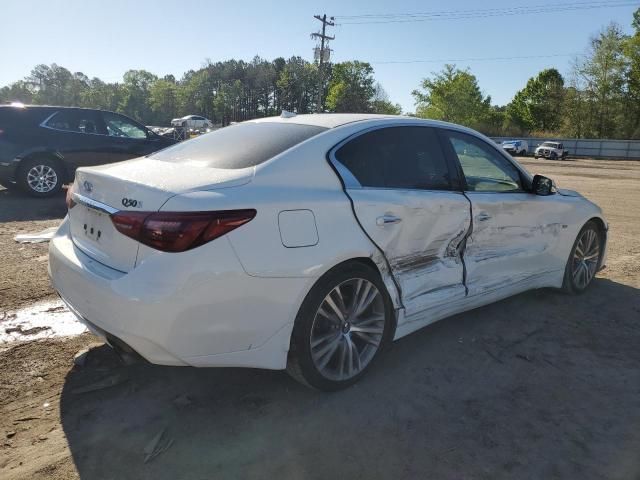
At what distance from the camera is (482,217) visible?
3.63 meters

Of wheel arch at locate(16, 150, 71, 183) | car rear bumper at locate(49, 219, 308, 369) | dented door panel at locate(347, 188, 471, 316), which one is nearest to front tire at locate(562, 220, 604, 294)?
dented door panel at locate(347, 188, 471, 316)

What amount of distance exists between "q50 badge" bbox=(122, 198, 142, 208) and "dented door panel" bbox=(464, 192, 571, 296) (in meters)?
2.23

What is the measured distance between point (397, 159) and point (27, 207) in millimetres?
7223

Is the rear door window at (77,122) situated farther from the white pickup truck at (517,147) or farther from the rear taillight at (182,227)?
the white pickup truck at (517,147)

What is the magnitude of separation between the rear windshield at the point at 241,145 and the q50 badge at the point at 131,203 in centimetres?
52

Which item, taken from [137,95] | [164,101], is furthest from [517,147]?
[137,95]

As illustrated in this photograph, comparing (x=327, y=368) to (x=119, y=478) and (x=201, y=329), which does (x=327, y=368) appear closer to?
(x=201, y=329)

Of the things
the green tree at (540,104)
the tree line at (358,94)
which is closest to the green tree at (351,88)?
the tree line at (358,94)

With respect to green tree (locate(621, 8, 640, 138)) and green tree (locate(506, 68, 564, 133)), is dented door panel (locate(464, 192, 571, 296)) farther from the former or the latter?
green tree (locate(506, 68, 564, 133))

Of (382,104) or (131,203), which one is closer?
(131,203)

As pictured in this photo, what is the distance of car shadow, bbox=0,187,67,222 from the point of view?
750cm

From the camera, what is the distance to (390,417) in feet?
8.82

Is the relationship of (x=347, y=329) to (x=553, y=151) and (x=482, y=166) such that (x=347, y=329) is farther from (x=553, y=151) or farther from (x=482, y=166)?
(x=553, y=151)

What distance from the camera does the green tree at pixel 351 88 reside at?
83.9 metres
